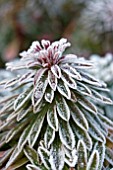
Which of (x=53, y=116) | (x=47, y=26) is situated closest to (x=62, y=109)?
(x=53, y=116)

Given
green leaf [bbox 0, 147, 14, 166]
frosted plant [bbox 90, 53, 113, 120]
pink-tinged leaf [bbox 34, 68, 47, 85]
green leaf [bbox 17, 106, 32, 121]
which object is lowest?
green leaf [bbox 0, 147, 14, 166]

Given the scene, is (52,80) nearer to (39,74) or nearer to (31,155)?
(39,74)

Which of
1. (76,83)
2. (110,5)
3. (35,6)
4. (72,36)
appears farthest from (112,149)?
(35,6)

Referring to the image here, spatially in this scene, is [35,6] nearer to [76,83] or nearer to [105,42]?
[105,42]

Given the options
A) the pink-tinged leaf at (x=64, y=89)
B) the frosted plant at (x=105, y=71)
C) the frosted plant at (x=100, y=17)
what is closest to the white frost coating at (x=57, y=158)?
Result: the pink-tinged leaf at (x=64, y=89)

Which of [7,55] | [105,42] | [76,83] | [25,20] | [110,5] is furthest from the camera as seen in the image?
[25,20]

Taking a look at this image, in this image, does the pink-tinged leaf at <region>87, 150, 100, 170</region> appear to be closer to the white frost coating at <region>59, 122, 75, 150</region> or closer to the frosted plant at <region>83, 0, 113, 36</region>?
the white frost coating at <region>59, 122, 75, 150</region>

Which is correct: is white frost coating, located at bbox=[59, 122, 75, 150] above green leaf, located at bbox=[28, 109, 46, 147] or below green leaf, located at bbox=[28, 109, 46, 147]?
below

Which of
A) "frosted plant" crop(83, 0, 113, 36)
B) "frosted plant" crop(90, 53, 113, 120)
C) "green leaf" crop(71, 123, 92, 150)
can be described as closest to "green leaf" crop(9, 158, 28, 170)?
"green leaf" crop(71, 123, 92, 150)
